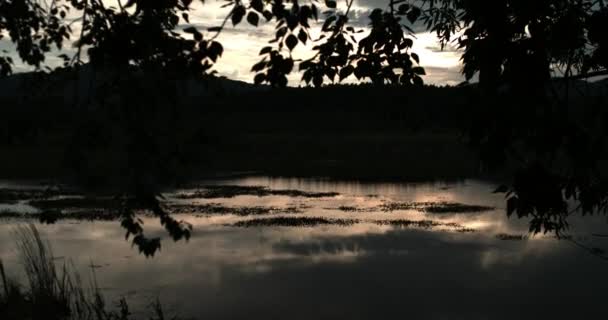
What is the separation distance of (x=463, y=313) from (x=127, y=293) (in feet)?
21.4

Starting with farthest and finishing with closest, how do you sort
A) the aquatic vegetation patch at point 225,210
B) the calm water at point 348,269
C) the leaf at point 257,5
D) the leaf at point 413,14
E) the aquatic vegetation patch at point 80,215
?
1. the aquatic vegetation patch at point 225,210
2. the aquatic vegetation patch at point 80,215
3. the calm water at point 348,269
4. the leaf at point 413,14
5. the leaf at point 257,5

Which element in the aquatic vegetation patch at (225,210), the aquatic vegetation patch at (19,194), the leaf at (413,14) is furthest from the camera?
the aquatic vegetation patch at (19,194)

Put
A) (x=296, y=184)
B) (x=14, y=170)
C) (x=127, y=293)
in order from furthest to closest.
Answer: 1. (x=14, y=170)
2. (x=296, y=184)
3. (x=127, y=293)

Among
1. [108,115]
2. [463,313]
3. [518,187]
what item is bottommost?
[463,313]

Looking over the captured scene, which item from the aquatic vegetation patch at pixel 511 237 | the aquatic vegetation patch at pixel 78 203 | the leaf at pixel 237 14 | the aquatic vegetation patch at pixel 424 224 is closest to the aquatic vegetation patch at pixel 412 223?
the aquatic vegetation patch at pixel 424 224

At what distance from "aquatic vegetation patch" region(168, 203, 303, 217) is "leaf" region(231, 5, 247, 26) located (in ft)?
62.3

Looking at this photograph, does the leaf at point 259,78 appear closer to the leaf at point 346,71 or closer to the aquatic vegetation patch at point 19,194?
the leaf at point 346,71

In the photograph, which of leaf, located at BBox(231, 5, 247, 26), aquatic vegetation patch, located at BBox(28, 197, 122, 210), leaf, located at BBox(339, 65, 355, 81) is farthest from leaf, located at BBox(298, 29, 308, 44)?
aquatic vegetation patch, located at BBox(28, 197, 122, 210)

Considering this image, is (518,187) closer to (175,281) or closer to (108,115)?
(108,115)

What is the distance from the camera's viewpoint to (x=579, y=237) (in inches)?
717

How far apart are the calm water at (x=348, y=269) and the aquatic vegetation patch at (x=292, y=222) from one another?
0.45 metres

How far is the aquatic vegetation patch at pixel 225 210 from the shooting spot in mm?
23375

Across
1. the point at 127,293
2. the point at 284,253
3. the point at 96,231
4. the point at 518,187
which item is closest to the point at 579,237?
the point at 284,253

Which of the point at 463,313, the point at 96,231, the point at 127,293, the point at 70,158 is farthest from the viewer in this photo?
the point at 96,231
